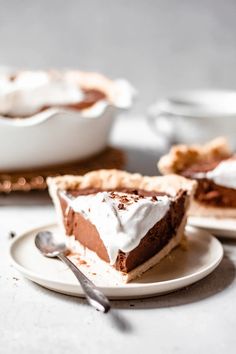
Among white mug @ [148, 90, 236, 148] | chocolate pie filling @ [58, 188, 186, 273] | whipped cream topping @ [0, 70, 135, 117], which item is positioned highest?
whipped cream topping @ [0, 70, 135, 117]

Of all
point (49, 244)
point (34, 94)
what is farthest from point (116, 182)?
point (34, 94)

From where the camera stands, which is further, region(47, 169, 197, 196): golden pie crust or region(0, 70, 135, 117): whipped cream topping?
region(0, 70, 135, 117): whipped cream topping

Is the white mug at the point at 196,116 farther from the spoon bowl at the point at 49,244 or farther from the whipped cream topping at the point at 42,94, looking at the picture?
the spoon bowl at the point at 49,244

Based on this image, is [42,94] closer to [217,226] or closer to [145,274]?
[217,226]

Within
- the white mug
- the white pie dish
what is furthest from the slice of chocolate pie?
the white mug

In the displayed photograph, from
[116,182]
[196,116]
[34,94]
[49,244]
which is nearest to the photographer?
[49,244]

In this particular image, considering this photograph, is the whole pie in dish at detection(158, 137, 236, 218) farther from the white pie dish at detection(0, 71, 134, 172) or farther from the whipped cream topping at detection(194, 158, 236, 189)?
the white pie dish at detection(0, 71, 134, 172)

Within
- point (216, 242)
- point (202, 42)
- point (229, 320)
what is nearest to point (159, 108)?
point (202, 42)
